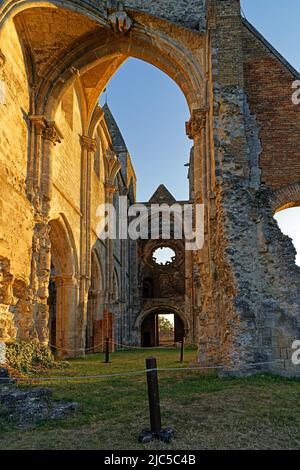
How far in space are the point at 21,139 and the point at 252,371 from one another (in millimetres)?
7328

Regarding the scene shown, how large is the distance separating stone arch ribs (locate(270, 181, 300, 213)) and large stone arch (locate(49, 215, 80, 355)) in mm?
7157

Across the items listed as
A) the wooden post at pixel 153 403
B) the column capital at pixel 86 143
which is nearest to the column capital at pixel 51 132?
the column capital at pixel 86 143

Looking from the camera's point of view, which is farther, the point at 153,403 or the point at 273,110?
the point at 273,110

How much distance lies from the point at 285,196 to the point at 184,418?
214 inches

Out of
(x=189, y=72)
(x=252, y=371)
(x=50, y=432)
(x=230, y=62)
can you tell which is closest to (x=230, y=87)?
(x=230, y=62)

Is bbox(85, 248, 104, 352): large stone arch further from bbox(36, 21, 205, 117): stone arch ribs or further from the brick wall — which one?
the brick wall

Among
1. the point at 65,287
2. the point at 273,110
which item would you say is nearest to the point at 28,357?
the point at 65,287

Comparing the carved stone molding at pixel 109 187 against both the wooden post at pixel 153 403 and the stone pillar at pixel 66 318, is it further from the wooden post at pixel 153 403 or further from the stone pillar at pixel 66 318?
the wooden post at pixel 153 403

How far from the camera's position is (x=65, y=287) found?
1454cm

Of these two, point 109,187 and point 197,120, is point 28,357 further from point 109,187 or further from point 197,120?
point 109,187

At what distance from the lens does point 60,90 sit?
12.1 metres

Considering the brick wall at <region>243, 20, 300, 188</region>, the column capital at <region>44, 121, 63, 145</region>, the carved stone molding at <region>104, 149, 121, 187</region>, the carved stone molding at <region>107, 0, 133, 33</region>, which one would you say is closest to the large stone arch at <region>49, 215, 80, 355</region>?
the column capital at <region>44, 121, 63, 145</region>

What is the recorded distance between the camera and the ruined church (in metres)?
7.93
